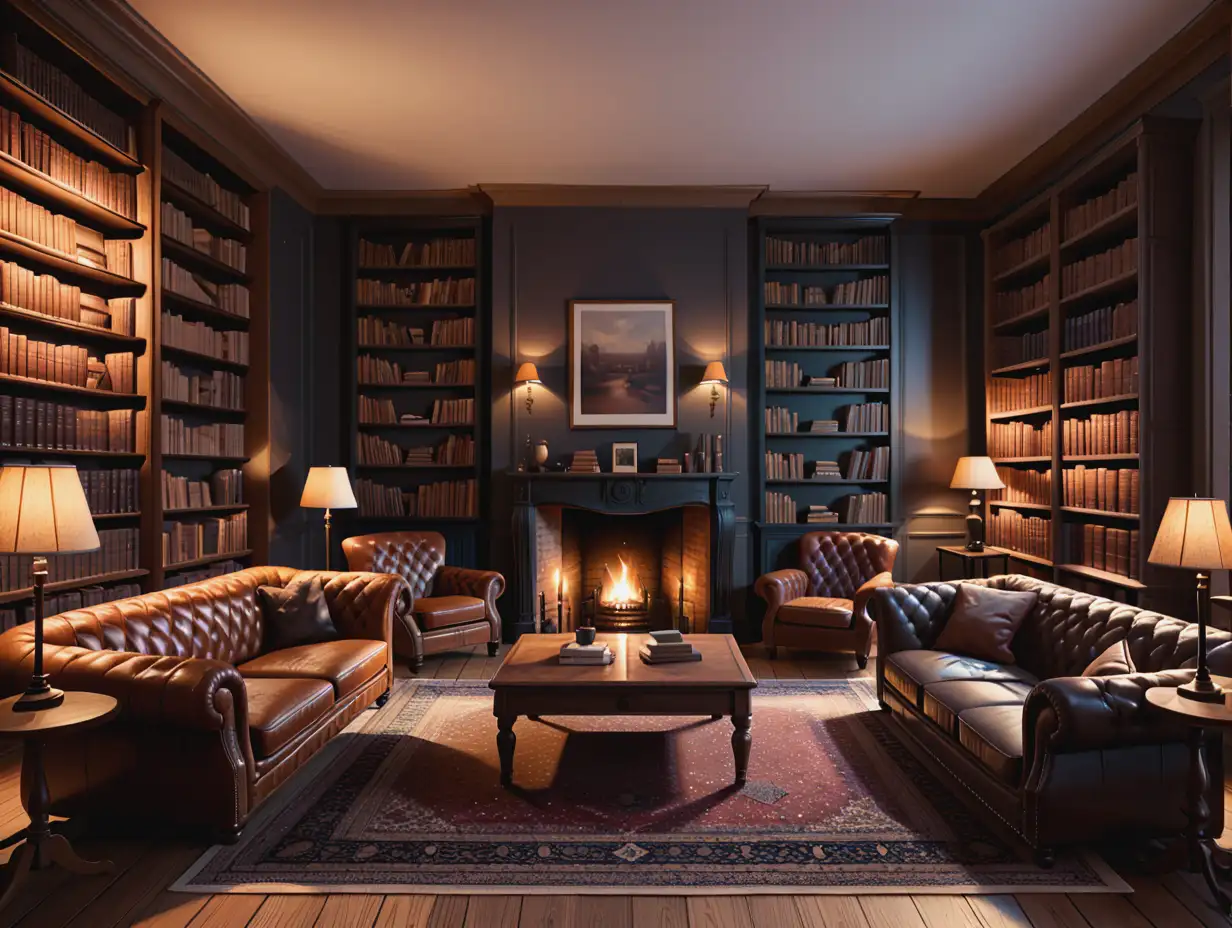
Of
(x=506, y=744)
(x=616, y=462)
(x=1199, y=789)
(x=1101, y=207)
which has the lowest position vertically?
(x=506, y=744)

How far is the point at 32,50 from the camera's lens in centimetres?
375

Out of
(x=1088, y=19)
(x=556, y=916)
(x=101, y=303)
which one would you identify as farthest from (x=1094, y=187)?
(x=101, y=303)

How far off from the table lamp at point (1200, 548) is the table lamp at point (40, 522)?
3501mm

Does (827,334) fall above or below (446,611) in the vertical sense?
above

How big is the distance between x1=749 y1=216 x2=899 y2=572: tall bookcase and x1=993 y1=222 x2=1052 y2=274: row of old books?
2.69ft

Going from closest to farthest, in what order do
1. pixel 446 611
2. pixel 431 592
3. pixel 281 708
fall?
pixel 281 708 < pixel 446 611 < pixel 431 592

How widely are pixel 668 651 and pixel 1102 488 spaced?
3065 millimetres

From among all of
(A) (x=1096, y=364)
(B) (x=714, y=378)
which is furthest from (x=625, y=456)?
(A) (x=1096, y=364)

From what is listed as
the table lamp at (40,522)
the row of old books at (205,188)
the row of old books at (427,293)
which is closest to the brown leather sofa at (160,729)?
the table lamp at (40,522)

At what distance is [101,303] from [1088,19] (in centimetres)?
524

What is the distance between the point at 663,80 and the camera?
14.9ft

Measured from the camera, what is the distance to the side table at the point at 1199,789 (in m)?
2.40

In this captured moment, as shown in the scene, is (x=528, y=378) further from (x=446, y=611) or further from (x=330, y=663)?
(x=330, y=663)

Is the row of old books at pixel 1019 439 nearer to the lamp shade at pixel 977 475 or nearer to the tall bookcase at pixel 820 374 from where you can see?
the lamp shade at pixel 977 475
